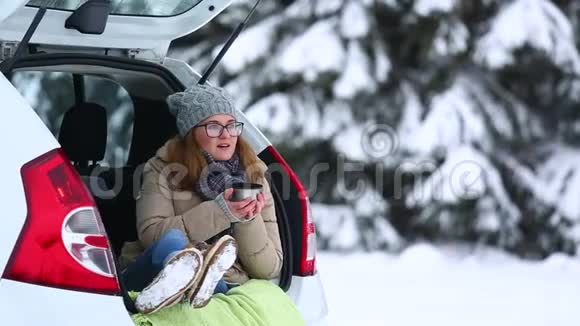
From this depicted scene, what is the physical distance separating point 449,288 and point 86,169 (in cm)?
387

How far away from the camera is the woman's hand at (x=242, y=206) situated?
291 cm

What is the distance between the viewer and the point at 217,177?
3240 millimetres

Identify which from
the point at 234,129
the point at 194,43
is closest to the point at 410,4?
→ the point at 194,43

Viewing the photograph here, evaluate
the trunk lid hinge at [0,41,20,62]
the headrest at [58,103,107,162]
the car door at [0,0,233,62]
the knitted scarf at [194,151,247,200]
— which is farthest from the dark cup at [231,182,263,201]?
the headrest at [58,103,107,162]

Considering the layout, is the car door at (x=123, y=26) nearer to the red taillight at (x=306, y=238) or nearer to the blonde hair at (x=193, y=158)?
the blonde hair at (x=193, y=158)

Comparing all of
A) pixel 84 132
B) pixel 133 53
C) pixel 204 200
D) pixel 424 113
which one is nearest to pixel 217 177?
pixel 204 200

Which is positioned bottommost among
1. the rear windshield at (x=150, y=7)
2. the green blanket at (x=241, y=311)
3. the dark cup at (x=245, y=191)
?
the green blanket at (x=241, y=311)

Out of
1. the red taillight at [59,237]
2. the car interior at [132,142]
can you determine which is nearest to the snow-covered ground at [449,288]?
the car interior at [132,142]

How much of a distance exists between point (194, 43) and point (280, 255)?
658 cm

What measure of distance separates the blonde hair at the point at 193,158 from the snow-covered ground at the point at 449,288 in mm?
2656

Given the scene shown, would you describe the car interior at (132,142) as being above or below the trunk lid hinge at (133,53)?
below

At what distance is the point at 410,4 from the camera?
8.45 m

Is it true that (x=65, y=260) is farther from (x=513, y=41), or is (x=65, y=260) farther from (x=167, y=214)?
(x=513, y=41)

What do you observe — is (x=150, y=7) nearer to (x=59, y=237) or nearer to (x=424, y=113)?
(x=59, y=237)
